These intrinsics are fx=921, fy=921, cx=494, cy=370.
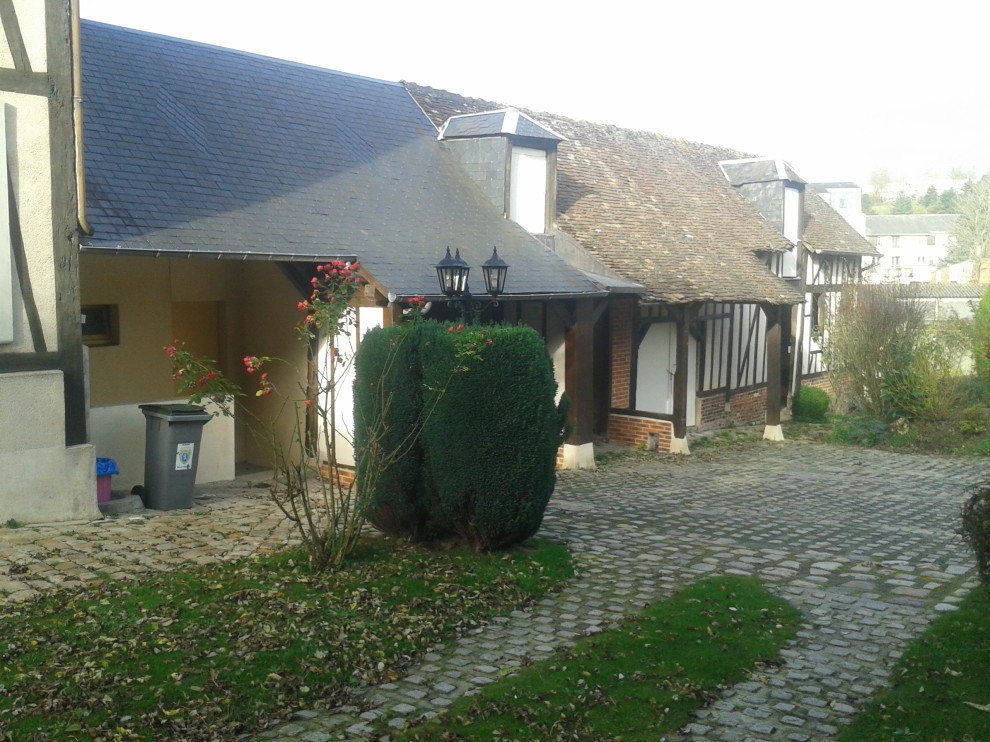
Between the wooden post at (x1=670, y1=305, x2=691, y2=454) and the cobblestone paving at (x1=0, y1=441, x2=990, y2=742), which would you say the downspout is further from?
the wooden post at (x1=670, y1=305, x2=691, y2=454)

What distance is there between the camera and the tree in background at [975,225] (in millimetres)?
50188

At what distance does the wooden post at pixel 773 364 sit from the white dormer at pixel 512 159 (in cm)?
517

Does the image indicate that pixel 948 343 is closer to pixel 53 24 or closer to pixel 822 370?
pixel 822 370

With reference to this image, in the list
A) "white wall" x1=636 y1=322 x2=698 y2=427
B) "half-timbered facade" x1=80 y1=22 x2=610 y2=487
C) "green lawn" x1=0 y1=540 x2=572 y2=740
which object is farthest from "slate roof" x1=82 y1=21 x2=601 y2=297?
"white wall" x1=636 y1=322 x2=698 y2=427

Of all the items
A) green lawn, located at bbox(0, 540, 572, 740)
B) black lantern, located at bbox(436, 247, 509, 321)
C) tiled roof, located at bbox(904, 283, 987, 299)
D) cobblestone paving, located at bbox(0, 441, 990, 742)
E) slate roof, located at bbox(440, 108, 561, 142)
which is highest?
slate roof, located at bbox(440, 108, 561, 142)

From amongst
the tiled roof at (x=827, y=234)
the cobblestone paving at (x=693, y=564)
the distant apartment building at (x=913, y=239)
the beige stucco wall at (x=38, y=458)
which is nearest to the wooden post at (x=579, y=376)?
the cobblestone paving at (x=693, y=564)

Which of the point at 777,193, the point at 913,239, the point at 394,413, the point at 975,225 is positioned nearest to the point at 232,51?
the point at 394,413

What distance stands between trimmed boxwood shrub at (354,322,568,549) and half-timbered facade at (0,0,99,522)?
2642 millimetres

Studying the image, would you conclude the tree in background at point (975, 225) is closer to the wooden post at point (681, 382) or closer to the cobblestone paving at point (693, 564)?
the wooden post at point (681, 382)

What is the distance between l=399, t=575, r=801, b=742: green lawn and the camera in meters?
4.56

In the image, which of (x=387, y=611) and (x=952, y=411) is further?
(x=952, y=411)

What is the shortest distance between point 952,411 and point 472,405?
13.7 meters

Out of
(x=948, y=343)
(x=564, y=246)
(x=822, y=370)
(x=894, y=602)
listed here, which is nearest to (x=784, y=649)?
(x=894, y=602)

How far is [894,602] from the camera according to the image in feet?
22.7
